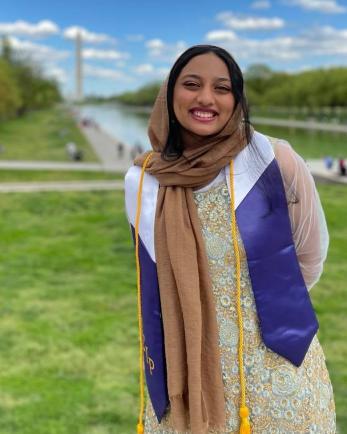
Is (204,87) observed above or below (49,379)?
above

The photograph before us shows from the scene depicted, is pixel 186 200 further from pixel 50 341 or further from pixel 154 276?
pixel 50 341

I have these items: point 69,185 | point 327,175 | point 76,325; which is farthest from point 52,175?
point 76,325

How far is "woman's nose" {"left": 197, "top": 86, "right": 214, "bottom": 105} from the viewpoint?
4.84ft

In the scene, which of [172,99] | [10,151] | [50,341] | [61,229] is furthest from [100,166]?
[172,99]

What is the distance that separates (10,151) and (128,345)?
56.5 feet

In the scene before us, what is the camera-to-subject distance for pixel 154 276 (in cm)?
157

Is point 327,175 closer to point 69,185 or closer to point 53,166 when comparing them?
point 69,185

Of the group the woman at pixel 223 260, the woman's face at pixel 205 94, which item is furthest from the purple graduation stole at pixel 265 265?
the woman's face at pixel 205 94

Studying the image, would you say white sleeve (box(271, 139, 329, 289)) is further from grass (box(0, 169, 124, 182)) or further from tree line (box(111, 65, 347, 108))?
tree line (box(111, 65, 347, 108))

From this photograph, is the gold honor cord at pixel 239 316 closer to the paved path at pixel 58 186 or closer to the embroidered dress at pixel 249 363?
the embroidered dress at pixel 249 363

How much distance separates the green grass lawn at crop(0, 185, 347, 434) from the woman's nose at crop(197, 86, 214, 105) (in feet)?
7.64

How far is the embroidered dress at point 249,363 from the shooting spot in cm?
152

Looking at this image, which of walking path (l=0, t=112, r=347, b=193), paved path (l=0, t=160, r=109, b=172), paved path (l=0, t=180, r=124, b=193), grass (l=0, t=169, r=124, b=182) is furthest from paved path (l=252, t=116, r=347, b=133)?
paved path (l=0, t=180, r=124, b=193)

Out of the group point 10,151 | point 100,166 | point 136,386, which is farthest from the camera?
point 10,151
